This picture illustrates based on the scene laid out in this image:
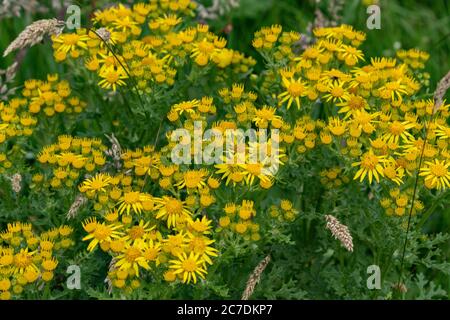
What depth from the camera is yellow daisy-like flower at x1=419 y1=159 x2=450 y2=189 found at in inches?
129

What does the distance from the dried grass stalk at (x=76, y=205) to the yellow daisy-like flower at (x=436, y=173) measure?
1.48 metres

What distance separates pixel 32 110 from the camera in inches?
151

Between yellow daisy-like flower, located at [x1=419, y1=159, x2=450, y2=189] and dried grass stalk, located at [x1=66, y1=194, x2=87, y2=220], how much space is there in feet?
4.86

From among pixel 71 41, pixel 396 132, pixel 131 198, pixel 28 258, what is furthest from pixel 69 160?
pixel 396 132

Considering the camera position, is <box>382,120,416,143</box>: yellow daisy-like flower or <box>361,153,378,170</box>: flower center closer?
<box>361,153,378,170</box>: flower center

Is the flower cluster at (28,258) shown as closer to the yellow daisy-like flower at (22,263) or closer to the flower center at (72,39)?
the yellow daisy-like flower at (22,263)

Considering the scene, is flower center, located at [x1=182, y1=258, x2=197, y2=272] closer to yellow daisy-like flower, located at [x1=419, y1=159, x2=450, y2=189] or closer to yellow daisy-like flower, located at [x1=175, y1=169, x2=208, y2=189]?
yellow daisy-like flower, located at [x1=175, y1=169, x2=208, y2=189]

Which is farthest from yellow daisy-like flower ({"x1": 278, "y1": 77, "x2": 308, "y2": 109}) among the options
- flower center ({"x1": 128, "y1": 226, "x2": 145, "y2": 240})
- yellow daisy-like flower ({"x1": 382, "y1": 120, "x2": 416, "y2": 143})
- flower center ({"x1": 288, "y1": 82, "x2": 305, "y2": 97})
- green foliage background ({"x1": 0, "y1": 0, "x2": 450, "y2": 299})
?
flower center ({"x1": 128, "y1": 226, "x2": 145, "y2": 240})

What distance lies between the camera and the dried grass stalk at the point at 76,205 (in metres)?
3.18

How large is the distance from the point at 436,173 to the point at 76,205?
156cm

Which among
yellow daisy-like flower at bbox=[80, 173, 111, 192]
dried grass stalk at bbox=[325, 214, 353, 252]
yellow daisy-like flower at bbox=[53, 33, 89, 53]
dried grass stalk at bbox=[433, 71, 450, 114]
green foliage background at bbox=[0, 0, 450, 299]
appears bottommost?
green foliage background at bbox=[0, 0, 450, 299]

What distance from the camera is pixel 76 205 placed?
3248 millimetres

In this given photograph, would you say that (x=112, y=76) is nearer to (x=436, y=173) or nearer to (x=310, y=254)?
(x=310, y=254)
